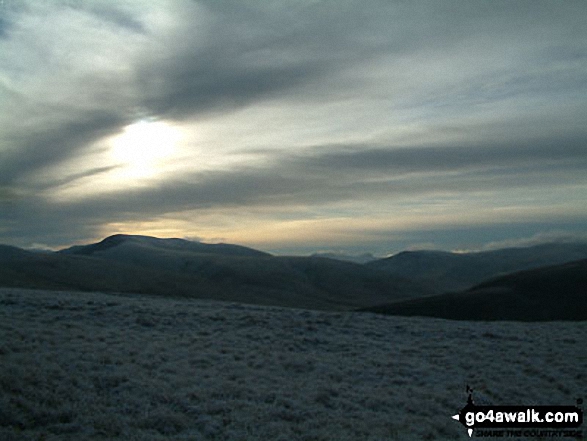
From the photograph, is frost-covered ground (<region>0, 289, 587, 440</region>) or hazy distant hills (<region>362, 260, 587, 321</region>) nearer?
frost-covered ground (<region>0, 289, 587, 440</region>)

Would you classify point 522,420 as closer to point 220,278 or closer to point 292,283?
point 292,283

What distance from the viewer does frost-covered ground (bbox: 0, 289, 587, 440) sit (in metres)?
12.1

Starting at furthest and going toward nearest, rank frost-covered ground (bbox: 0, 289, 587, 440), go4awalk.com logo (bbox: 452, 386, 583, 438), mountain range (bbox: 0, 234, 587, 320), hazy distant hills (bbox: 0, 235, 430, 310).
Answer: hazy distant hills (bbox: 0, 235, 430, 310) < mountain range (bbox: 0, 234, 587, 320) < go4awalk.com logo (bbox: 452, 386, 583, 438) < frost-covered ground (bbox: 0, 289, 587, 440)

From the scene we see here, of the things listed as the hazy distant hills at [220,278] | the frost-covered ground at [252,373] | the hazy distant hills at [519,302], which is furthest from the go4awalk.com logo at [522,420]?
the hazy distant hills at [220,278]

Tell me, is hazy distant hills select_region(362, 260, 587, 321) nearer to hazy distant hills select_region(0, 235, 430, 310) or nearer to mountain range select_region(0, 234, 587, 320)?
mountain range select_region(0, 234, 587, 320)

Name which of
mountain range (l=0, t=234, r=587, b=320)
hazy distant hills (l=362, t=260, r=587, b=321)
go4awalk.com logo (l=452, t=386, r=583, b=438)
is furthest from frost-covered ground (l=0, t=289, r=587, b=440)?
mountain range (l=0, t=234, r=587, b=320)

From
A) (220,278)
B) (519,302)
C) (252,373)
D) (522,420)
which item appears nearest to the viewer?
(522,420)

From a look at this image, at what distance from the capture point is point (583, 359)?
22562 millimetres

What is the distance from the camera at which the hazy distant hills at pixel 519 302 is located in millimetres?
51094

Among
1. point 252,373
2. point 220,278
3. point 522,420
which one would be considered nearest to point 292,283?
point 220,278

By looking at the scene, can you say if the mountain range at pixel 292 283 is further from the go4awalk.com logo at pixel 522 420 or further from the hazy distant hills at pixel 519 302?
the go4awalk.com logo at pixel 522 420

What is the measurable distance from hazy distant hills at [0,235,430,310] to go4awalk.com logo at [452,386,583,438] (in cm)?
7163

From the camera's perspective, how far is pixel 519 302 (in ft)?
184

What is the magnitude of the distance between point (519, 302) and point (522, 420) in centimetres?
4631
